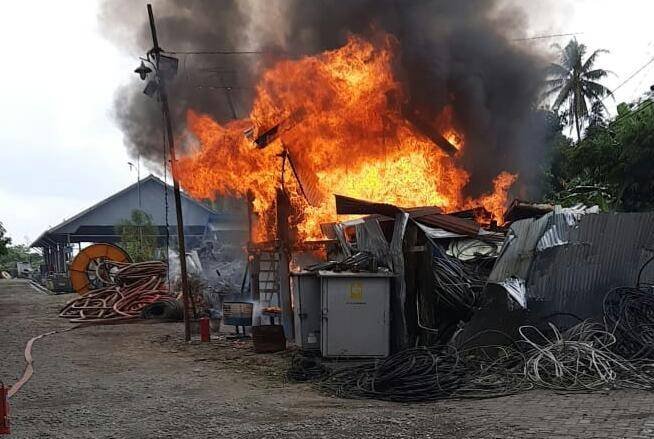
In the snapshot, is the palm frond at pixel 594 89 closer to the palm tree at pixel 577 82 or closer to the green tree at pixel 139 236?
the palm tree at pixel 577 82

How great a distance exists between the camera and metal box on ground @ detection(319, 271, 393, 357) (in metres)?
9.56

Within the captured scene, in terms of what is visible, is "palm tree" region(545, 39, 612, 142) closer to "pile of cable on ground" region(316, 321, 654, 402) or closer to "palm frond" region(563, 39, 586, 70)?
"palm frond" region(563, 39, 586, 70)

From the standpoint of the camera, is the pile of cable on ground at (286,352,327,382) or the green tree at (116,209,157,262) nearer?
the pile of cable on ground at (286,352,327,382)

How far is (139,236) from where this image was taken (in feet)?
107

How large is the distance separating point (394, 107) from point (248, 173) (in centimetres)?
370

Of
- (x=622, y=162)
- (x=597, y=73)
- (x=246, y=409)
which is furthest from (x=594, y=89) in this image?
(x=246, y=409)

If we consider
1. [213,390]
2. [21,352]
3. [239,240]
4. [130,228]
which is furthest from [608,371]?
[130,228]

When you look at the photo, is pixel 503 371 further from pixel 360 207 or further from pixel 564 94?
pixel 564 94

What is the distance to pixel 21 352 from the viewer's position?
11680 millimetres

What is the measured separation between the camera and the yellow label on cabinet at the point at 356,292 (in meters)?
9.66

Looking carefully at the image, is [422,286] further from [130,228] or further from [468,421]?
[130,228]

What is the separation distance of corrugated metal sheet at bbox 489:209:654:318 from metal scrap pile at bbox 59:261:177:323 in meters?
10.8

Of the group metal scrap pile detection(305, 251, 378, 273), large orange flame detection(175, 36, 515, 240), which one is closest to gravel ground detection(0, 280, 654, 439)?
metal scrap pile detection(305, 251, 378, 273)

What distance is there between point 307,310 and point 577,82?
27.9 metres
